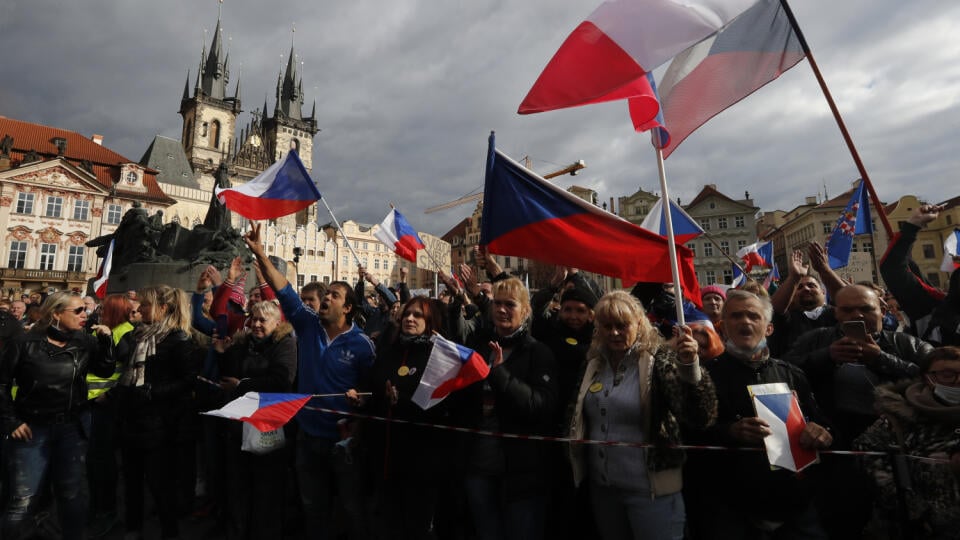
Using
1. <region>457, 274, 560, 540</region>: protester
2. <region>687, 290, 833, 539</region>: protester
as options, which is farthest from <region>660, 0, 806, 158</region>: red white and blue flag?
<region>457, 274, 560, 540</region>: protester

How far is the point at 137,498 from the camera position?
431 cm

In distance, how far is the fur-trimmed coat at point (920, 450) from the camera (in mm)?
2268

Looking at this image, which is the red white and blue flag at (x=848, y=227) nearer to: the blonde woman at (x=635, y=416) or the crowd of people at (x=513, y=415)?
the crowd of people at (x=513, y=415)

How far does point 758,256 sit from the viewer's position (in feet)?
41.1

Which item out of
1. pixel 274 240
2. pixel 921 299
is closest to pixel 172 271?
pixel 921 299

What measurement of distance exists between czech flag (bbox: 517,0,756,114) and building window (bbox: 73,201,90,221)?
58136mm

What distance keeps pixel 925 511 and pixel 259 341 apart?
14.4 ft

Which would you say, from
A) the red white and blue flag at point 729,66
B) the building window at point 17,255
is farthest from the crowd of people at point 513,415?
the building window at point 17,255

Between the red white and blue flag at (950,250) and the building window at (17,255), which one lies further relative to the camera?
the building window at (17,255)

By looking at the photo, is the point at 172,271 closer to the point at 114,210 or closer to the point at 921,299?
the point at 921,299

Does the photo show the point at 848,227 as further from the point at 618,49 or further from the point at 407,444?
the point at 407,444

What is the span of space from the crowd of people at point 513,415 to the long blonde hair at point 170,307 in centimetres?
2

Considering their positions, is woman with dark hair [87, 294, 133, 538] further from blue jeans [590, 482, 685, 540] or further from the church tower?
the church tower

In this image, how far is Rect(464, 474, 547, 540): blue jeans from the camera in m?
3.04
